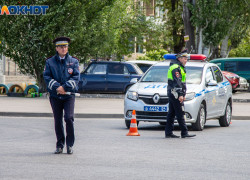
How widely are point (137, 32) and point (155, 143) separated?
3571cm

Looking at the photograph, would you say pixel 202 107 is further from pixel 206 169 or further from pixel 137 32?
pixel 137 32

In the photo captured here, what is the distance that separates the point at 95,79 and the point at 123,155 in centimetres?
1612

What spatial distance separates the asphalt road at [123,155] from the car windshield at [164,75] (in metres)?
1.29

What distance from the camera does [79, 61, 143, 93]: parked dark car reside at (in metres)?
24.3

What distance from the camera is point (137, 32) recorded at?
149 feet

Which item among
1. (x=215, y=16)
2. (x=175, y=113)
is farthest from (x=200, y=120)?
(x=215, y=16)

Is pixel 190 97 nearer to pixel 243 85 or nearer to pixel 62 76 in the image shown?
pixel 62 76

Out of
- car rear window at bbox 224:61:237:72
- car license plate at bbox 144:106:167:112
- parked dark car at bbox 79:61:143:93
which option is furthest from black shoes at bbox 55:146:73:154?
car rear window at bbox 224:61:237:72

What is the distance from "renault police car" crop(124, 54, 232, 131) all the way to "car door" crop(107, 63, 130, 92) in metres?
10.3

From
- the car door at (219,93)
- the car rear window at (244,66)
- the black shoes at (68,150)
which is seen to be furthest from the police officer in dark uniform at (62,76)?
the car rear window at (244,66)

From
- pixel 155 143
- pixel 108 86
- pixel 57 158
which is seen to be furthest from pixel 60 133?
pixel 108 86

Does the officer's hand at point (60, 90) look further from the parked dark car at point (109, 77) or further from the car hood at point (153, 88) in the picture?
the parked dark car at point (109, 77)

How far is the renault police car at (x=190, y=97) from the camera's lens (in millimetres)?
12250

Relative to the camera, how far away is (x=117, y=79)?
24.3 m
